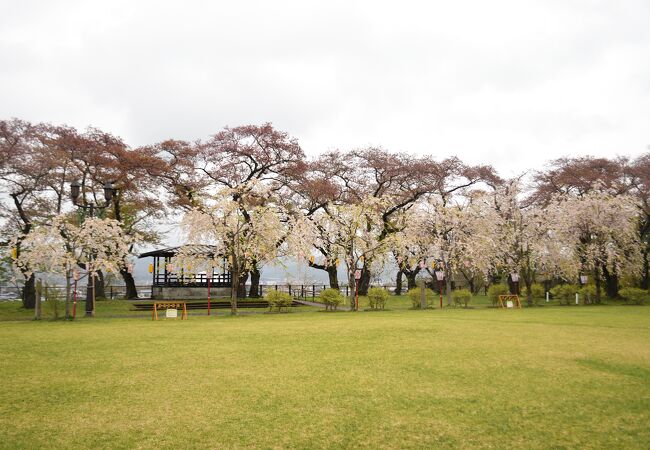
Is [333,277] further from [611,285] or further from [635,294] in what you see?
[635,294]

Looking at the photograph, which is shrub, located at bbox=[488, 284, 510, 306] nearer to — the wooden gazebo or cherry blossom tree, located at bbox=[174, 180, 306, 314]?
cherry blossom tree, located at bbox=[174, 180, 306, 314]

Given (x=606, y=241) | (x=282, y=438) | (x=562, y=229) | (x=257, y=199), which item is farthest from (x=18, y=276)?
(x=606, y=241)

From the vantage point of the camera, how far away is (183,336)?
12461 millimetres

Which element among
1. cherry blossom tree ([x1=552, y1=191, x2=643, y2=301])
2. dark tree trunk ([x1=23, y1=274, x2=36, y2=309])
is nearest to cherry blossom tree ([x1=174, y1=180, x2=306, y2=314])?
dark tree trunk ([x1=23, y1=274, x2=36, y2=309])

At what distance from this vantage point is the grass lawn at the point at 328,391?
4.81m

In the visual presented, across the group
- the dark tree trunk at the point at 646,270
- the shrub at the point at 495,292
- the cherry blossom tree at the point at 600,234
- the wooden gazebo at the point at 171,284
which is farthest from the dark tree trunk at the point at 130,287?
the dark tree trunk at the point at 646,270

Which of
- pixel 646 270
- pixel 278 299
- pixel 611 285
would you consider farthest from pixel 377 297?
pixel 646 270

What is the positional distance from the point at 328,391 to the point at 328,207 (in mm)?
23071

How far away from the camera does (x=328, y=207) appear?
2923 centimetres

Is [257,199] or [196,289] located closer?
[257,199]

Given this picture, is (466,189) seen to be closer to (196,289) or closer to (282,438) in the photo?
(196,289)

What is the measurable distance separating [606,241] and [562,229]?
9.25 feet

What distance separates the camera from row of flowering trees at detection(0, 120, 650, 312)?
2212 cm

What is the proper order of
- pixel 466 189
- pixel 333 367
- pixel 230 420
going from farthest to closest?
pixel 466 189 → pixel 333 367 → pixel 230 420
